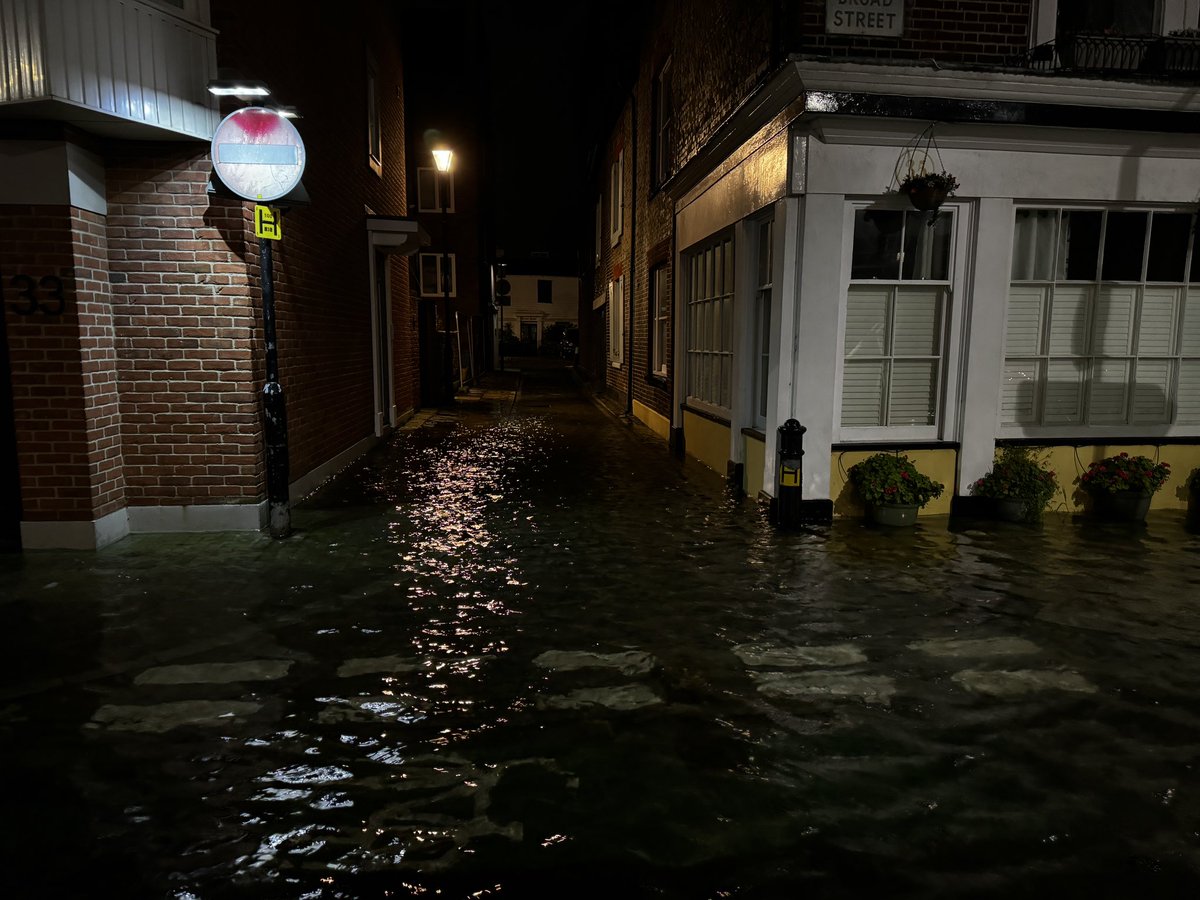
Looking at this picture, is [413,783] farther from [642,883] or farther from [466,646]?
[466,646]

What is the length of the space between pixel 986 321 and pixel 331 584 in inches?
249

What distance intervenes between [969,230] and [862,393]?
180 cm

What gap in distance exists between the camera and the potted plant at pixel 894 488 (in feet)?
24.4

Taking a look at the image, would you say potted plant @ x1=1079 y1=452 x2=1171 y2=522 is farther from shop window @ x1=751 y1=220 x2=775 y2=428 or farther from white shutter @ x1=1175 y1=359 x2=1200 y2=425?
shop window @ x1=751 y1=220 x2=775 y2=428

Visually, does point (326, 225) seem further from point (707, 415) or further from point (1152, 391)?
point (1152, 391)

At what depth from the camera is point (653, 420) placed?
1484 cm

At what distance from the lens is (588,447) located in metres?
12.9

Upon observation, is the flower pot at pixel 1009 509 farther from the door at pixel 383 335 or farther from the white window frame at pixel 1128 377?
the door at pixel 383 335

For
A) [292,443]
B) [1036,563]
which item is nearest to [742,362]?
[1036,563]

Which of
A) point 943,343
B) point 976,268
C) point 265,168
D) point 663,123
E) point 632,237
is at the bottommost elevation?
point 943,343

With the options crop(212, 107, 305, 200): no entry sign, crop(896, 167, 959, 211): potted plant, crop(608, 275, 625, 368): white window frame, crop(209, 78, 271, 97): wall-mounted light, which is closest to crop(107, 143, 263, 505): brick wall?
crop(212, 107, 305, 200): no entry sign

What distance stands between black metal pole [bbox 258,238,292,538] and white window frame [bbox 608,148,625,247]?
13.5 metres

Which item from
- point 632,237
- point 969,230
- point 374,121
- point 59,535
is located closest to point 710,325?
point 969,230

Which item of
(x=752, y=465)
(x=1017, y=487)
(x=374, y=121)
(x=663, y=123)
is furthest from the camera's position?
(x=663, y=123)
